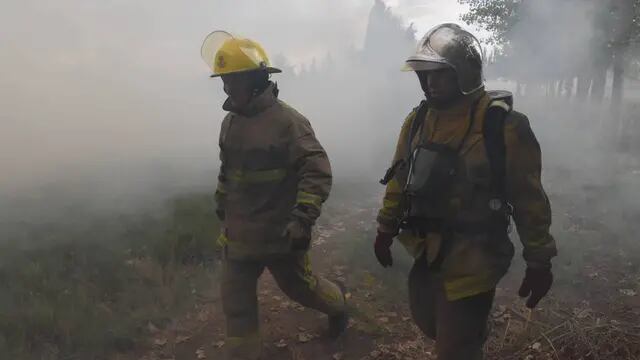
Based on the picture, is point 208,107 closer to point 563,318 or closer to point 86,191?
point 86,191

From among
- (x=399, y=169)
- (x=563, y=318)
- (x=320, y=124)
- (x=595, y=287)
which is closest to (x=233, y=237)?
(x=399, y=169)

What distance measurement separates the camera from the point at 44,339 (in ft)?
13.1

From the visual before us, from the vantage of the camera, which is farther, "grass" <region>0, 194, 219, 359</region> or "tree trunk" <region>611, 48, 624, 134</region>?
"tree trunk" <region>611, 48, 624, 134</region>

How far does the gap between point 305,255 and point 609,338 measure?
2.18 m

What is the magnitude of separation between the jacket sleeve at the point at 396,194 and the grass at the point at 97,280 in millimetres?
2577

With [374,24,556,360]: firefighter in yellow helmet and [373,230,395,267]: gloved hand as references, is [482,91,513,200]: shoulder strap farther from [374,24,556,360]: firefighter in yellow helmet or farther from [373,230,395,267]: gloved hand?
[373,230,395,267]: gloved hand

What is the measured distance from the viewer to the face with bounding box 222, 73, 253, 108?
3.23 m

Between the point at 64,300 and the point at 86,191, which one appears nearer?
the point at 64,300

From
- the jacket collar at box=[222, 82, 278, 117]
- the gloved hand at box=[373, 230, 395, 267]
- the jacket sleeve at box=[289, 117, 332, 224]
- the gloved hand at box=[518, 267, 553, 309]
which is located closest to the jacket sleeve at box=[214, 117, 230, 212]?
the jacket collar at box=[222, 82, 278, 117]

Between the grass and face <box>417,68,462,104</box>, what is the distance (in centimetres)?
322

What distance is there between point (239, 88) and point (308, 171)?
708 millimetres

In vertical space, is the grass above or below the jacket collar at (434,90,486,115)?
below

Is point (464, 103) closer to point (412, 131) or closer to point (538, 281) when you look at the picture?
point (412, 131)

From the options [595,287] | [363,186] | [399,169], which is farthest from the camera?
[363,186]
